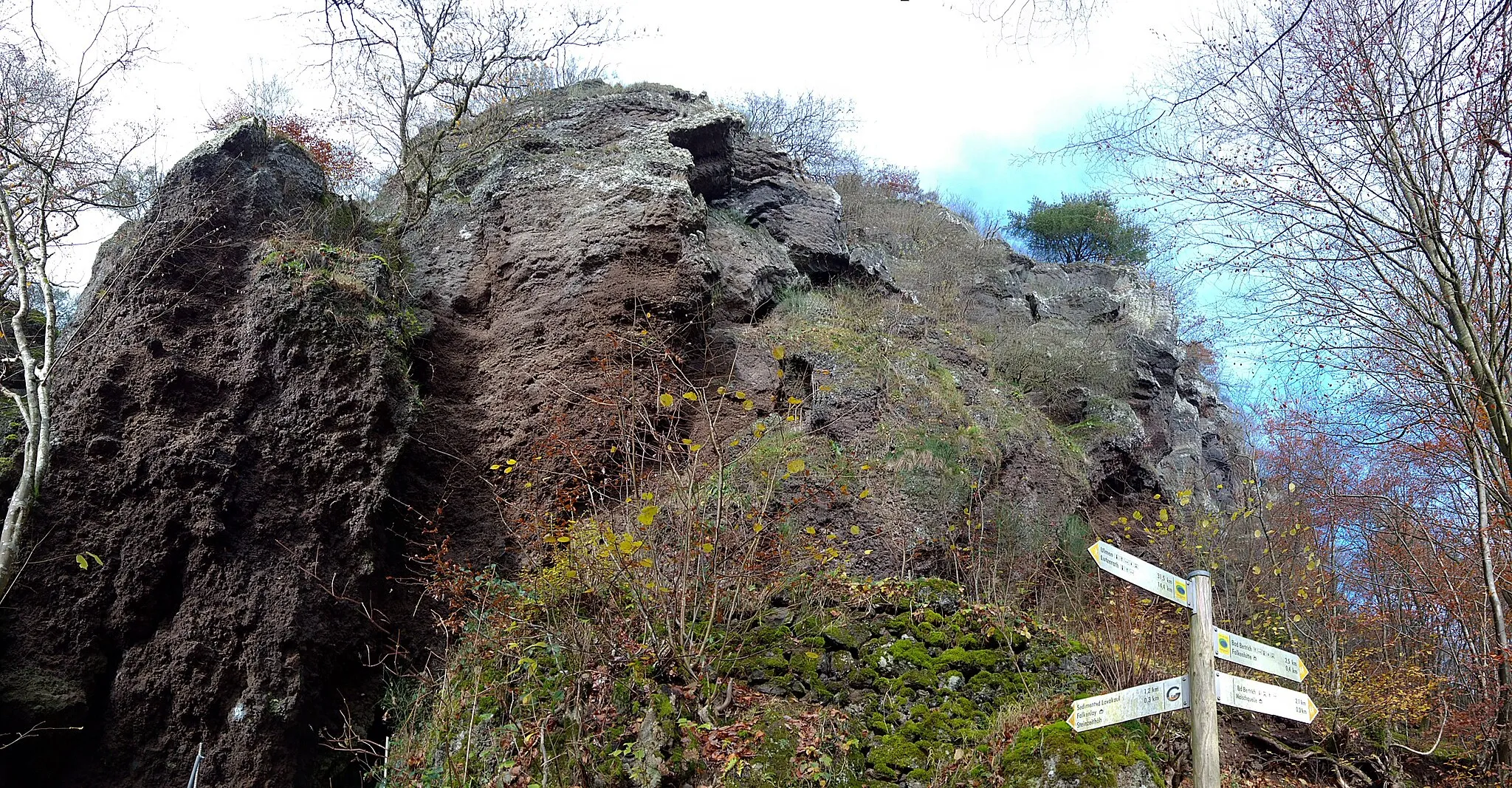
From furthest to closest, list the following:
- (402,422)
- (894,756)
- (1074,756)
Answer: (402,422) → (894,756) → (1074,756)

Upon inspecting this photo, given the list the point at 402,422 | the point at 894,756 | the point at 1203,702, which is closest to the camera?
the point at 1203,702

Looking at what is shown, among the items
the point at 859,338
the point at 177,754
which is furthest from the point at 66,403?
the point at 859,338

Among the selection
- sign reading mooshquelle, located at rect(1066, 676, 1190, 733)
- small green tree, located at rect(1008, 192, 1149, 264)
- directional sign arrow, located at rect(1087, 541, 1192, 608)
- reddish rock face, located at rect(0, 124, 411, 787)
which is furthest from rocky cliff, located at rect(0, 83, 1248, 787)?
small green tree, located at rect(1008, 192, 1149, 264)

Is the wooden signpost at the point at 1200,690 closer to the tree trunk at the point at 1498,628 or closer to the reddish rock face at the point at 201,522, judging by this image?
the tree trunk at the point at 1498,628

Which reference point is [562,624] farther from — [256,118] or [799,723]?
[256,118]

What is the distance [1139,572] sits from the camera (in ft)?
13.0

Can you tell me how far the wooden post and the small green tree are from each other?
23277mm

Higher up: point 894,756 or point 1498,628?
point 1498,628

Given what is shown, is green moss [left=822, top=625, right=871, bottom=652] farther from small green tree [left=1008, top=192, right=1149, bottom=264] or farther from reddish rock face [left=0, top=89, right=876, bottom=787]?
small green tree [left=1008, top=192, right=1149, bottom=264]

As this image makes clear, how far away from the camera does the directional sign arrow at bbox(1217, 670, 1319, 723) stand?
3947 millimetres

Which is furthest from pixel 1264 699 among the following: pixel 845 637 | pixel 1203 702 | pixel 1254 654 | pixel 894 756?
pixel 845 637

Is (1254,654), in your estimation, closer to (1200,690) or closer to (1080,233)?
(1200,690)

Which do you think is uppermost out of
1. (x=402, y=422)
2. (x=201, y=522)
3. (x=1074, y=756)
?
(x=402, y=422)

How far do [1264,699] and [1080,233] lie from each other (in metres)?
25.0
